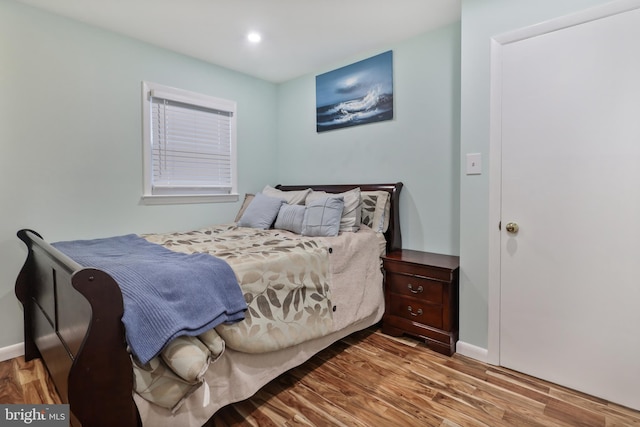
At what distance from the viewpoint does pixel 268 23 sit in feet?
7.97

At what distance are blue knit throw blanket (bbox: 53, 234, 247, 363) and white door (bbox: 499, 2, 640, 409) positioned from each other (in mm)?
1680

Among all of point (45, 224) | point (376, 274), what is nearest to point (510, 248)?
point (376, 274)

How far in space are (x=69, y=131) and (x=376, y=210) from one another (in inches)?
95.4

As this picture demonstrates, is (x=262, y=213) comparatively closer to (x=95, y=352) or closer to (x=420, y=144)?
(x=420, y=144)

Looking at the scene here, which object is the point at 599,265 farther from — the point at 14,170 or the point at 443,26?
the point at 14,170

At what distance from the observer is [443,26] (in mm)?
2496

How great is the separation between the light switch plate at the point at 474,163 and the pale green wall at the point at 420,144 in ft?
1.17

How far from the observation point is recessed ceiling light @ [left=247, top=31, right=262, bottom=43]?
259 cm

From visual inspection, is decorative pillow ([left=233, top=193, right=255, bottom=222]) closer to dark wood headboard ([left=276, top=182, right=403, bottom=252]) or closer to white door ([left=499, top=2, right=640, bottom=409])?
dark wood headboard ([left=276, top=182, right=403, bottom=252])

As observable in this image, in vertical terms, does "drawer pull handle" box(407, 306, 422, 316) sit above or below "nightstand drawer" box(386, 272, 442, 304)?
below

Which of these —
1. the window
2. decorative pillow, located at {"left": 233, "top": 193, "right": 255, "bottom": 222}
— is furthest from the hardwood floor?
decorative pillow, located at {"left": 233, "top": 193, "right": 255, "bottom": 222}

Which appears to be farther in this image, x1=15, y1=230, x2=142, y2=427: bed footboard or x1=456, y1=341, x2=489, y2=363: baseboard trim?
x1=456, y1=341, x2=489, y2=363: baseboard trim

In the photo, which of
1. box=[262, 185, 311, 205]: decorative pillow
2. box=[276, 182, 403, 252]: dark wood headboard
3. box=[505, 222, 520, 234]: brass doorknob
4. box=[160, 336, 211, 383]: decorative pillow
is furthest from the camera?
box=[262, 185, 311, 205]: decorative pillow

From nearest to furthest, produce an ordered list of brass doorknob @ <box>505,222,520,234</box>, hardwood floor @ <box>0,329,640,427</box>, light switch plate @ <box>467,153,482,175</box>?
hardwood floor @ <box>0,329,640,427</box>, brass doorknob @ <box>505,222,520,234</box>, light switch plate @ <box>467,153,482,175</box>
